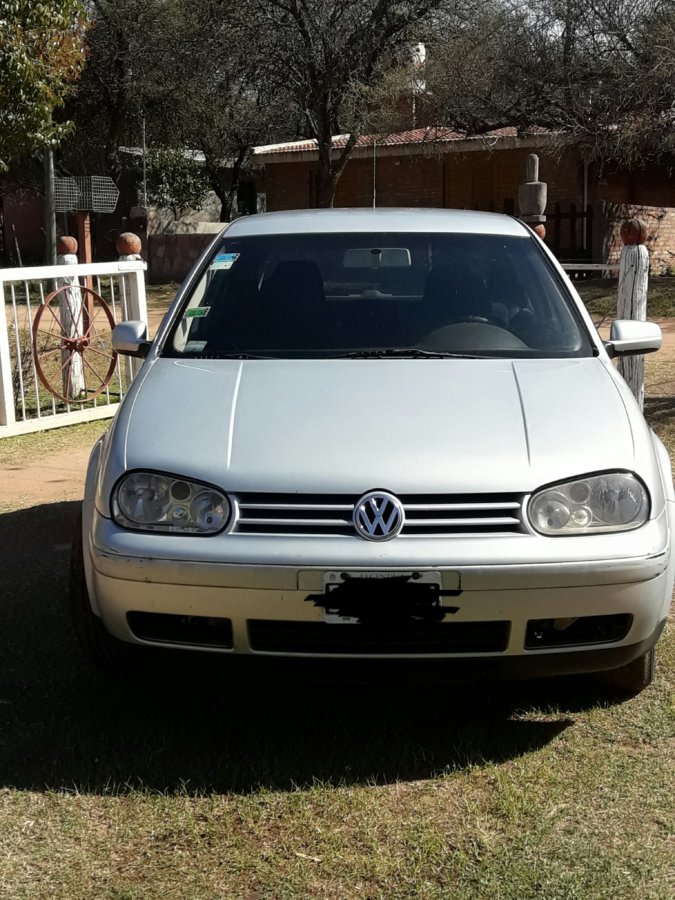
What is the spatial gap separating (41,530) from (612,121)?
17028 millimetres

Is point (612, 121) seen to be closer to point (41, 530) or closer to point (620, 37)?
point (620, 37)

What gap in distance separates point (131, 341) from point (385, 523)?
1.74 meters

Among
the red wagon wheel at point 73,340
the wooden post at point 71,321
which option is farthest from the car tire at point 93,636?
the wooden post at point 71,321

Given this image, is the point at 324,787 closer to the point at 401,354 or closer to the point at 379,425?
the point at 379,425

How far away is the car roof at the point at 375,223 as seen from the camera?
443 cm

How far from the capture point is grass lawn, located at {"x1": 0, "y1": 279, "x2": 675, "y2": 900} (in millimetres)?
2561

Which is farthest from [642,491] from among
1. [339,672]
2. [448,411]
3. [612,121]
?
[612,121]

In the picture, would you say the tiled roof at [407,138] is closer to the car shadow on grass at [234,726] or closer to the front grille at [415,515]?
the car shadow on grass at [234,726]

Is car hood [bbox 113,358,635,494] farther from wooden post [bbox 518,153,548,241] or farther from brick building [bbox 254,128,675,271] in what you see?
brick building [bbox 254,128,675,271]

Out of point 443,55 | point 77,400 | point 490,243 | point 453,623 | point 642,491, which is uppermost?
point 443,55

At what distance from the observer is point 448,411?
322 cm

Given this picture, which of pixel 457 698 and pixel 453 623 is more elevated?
pixel 453 623

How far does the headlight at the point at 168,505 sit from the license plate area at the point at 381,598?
14.2 inches

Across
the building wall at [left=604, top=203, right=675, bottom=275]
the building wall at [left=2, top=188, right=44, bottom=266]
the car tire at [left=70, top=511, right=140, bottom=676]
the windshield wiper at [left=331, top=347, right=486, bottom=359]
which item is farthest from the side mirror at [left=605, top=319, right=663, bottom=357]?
the building wall at [left=2, top=188, right=44, bottom=266]
